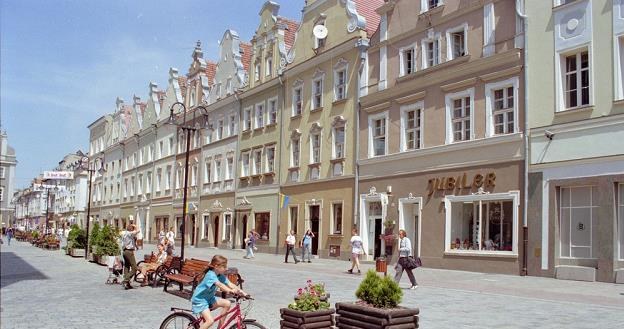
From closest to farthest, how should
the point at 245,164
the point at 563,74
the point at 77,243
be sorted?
the point at 563,74 → the point at 77,243 → the point at 245,164

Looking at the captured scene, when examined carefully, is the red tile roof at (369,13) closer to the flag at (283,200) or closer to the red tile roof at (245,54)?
the flag at (283,200)

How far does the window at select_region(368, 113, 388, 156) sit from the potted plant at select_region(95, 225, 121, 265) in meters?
12.1

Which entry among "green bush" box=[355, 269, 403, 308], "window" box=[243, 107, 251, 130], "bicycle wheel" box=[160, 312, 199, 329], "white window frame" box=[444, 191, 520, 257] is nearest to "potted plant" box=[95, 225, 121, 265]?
"white window frame" box=[444, 191, 520, 257]

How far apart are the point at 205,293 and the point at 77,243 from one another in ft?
85.1

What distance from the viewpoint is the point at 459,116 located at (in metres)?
25.1

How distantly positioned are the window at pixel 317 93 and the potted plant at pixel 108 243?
14004mm

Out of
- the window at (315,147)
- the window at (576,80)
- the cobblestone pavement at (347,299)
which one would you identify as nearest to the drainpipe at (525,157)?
the cobblestone pavement at (347,299)

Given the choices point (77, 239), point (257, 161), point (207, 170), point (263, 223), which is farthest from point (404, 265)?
point (207, 170)

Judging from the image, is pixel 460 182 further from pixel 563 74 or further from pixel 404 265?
pixel 404 265

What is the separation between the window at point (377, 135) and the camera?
29188 millimetres

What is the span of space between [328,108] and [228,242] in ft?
46.0

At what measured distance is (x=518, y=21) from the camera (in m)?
22.7

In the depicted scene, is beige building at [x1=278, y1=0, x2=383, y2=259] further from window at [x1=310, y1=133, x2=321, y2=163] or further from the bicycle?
the bicycle

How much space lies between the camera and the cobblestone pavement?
432 inches
